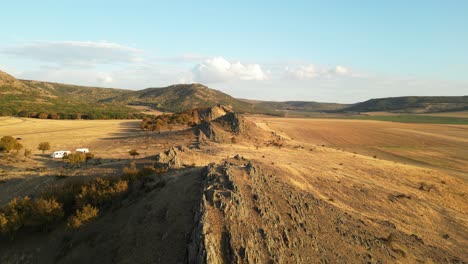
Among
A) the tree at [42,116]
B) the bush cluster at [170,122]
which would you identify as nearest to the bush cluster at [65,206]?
the bush cluster at [170,122]

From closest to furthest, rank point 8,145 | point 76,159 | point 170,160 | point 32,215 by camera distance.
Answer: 1. point 32,215
2. point 170,160
3. point 76,159
4. point 8,145

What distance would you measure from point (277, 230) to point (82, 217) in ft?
38.9

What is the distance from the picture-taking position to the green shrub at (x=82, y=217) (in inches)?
717

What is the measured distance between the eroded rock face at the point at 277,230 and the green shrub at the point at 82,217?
281 inches

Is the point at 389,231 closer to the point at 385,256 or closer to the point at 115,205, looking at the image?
the point at 385,256

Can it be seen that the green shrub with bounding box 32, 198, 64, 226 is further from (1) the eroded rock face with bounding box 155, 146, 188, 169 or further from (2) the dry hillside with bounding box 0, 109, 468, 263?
(1) the eroded rock face with bounding box 155, 146, 188, 169

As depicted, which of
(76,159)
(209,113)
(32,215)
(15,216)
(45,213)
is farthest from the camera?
(209,113)

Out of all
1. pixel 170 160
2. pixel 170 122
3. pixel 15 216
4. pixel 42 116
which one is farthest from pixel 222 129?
pixel 42 116

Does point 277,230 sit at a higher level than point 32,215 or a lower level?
higher

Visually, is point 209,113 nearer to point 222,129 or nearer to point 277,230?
point 222,129

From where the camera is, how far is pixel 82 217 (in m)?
18.4

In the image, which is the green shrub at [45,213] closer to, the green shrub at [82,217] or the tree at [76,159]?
the green shrub at [82,217]

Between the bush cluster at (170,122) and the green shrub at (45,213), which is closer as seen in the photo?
the green shrub at (45,213)

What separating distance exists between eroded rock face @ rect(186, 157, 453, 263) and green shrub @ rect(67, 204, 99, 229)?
23.4 feet
